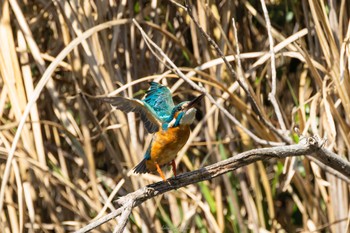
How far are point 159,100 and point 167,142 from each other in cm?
14

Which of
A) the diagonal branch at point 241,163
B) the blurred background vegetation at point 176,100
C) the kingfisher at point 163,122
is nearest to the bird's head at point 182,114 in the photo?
the kingfisher at point 163,122

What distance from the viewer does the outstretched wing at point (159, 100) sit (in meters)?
2.02

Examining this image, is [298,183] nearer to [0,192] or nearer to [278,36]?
[278,36]

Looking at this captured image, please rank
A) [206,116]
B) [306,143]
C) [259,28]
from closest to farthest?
[306,143]
[206,116]
[259,28]

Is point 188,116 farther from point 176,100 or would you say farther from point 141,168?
point 176,100

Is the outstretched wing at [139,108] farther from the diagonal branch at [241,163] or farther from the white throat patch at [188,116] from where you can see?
the diagonal branch at [241,163]

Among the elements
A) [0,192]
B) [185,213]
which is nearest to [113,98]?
[0,192]

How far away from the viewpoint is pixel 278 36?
2.43 metres

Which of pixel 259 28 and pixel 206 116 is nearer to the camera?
pixel 206 116

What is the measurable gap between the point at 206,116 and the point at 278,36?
33 centimetres

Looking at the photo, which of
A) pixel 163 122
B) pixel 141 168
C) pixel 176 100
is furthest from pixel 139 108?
pixel 176 100

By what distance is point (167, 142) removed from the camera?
195 cm

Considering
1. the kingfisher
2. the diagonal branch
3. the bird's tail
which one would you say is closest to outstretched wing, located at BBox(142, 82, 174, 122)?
the kingfisher

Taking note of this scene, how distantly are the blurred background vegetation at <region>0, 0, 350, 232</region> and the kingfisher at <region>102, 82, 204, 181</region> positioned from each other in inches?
9.8
